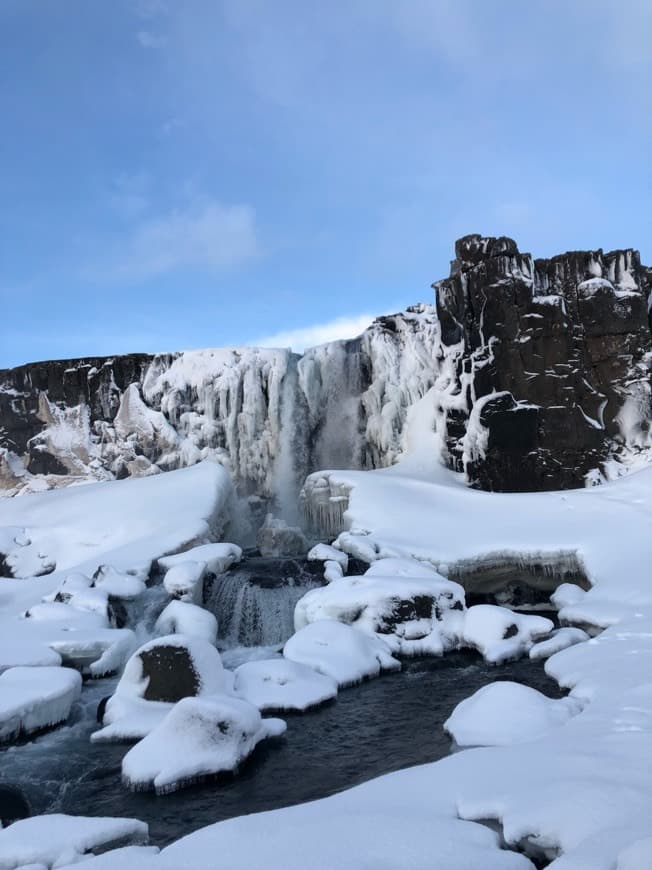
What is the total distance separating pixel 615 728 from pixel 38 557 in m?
14.7

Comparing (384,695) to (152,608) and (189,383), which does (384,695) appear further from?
(189,383)

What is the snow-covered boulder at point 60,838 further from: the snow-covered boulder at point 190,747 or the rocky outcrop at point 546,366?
the rocky outcrop at point 546,366

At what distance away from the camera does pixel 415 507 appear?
1816cm

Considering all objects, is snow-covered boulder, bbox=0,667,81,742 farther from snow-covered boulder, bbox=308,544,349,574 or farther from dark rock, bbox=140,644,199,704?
snow-covered boulder, bbox=308,544,349,574

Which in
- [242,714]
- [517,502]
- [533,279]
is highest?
[533,279]

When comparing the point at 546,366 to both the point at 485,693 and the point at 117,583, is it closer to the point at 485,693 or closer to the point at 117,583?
the point at 117,583

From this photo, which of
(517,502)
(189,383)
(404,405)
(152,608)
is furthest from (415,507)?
(189,383)

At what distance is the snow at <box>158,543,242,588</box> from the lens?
50.2ft

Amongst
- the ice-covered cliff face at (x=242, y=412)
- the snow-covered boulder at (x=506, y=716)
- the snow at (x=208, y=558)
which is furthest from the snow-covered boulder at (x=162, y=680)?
the ice-covered cliff face at (x=242, y=412)

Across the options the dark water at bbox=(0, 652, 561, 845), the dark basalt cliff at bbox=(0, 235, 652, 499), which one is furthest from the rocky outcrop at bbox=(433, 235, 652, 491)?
the dark water at bbox=(0, 652, 561, 845)

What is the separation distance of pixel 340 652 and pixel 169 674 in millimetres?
3057

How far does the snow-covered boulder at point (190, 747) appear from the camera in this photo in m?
7.32

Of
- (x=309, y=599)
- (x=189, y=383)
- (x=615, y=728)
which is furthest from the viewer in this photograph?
(x=189, y=383)

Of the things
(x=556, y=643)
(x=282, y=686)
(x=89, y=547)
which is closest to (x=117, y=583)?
(x=89, y=547)
